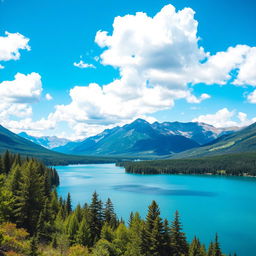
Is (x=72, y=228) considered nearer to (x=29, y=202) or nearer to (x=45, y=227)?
(x=45, y=227)

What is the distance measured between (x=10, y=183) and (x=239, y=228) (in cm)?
6528

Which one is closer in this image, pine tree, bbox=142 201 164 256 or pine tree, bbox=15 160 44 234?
pine tree, bbox=142 201 164 256

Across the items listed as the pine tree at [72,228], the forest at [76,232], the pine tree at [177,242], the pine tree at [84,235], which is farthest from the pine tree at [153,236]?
the pine tree at [72,228]

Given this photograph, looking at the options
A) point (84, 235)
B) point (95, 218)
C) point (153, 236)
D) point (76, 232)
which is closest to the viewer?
point (153, 236)

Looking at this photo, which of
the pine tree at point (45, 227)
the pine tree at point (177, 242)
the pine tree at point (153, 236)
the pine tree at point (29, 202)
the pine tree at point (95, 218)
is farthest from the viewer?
the pine tree at point (95, 218)

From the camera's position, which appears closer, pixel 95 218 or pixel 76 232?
pixel 76 232

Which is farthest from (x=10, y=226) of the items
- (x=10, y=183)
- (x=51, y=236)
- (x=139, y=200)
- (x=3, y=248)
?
(x=139, y=200)

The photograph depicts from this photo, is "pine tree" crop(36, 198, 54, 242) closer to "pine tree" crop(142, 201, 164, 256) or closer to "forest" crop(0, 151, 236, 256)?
"forest" crop(0, 151, 236, 256)

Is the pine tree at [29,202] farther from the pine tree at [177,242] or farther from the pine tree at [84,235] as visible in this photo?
the pine tree at [177,242]

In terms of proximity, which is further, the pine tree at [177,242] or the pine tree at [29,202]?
the pine tree at [29,202]

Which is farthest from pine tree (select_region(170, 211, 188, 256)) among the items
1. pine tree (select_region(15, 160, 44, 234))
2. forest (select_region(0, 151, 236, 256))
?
pine tree (select_region(15, 160, 44, 234))

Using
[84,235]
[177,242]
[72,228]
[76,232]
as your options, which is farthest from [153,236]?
[72,228]

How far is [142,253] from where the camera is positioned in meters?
39.1

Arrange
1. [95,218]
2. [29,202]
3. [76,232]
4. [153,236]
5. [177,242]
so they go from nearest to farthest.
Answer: [153,236]
[177,242]
[29,202]
[76,232]
[95,218]
